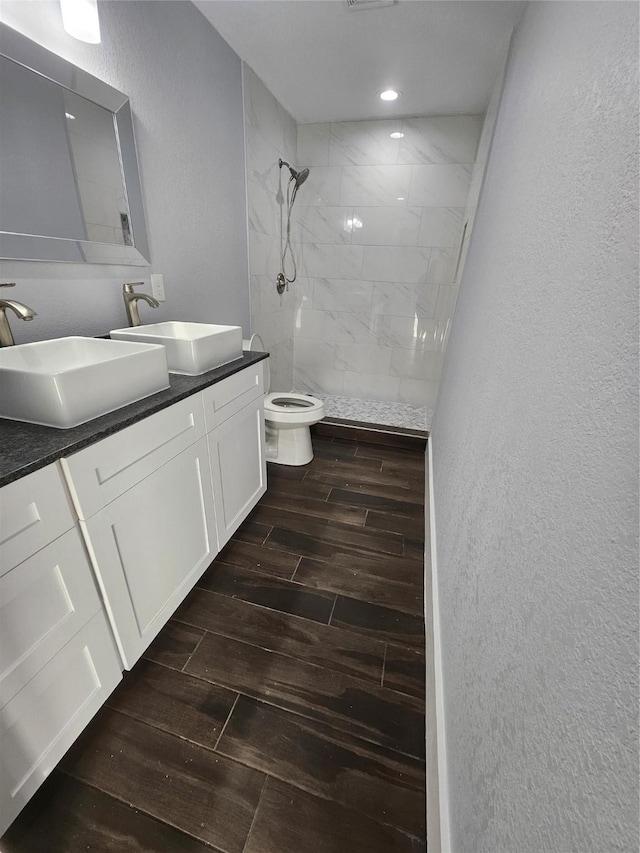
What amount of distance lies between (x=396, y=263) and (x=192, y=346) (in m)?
2.27

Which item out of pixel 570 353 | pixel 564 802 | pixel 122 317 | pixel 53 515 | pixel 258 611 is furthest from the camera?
pixel 122 317

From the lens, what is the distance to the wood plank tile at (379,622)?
1326 mm

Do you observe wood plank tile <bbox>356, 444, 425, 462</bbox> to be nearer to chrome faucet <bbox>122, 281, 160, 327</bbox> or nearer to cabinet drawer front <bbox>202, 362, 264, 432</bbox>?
cabinet drawer front <bbox>202, 362, 264, 432</bbox>

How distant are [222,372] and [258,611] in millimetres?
977

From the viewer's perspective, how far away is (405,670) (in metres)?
1.22

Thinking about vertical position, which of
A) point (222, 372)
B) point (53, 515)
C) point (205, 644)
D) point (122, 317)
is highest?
point (122, 317)

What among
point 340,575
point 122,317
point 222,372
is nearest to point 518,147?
point 222,372

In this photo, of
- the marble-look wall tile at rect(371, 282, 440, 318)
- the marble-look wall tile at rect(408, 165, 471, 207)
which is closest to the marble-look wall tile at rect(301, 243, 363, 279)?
the marble-look wall tile at rect(371, 282, 440, 318)

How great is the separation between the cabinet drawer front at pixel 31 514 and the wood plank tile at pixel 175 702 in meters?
0.68

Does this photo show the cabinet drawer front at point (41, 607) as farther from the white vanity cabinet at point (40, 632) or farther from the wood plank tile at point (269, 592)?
the wood plank tile at point (269, 592)

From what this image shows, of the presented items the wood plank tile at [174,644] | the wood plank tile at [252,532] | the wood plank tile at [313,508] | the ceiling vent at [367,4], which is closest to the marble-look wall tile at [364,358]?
the wood plank tile at [313,508]

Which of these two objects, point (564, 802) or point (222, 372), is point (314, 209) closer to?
point (222, 372)

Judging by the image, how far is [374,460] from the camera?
2.59 metres

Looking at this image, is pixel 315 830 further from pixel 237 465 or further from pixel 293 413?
pixel 293 413
